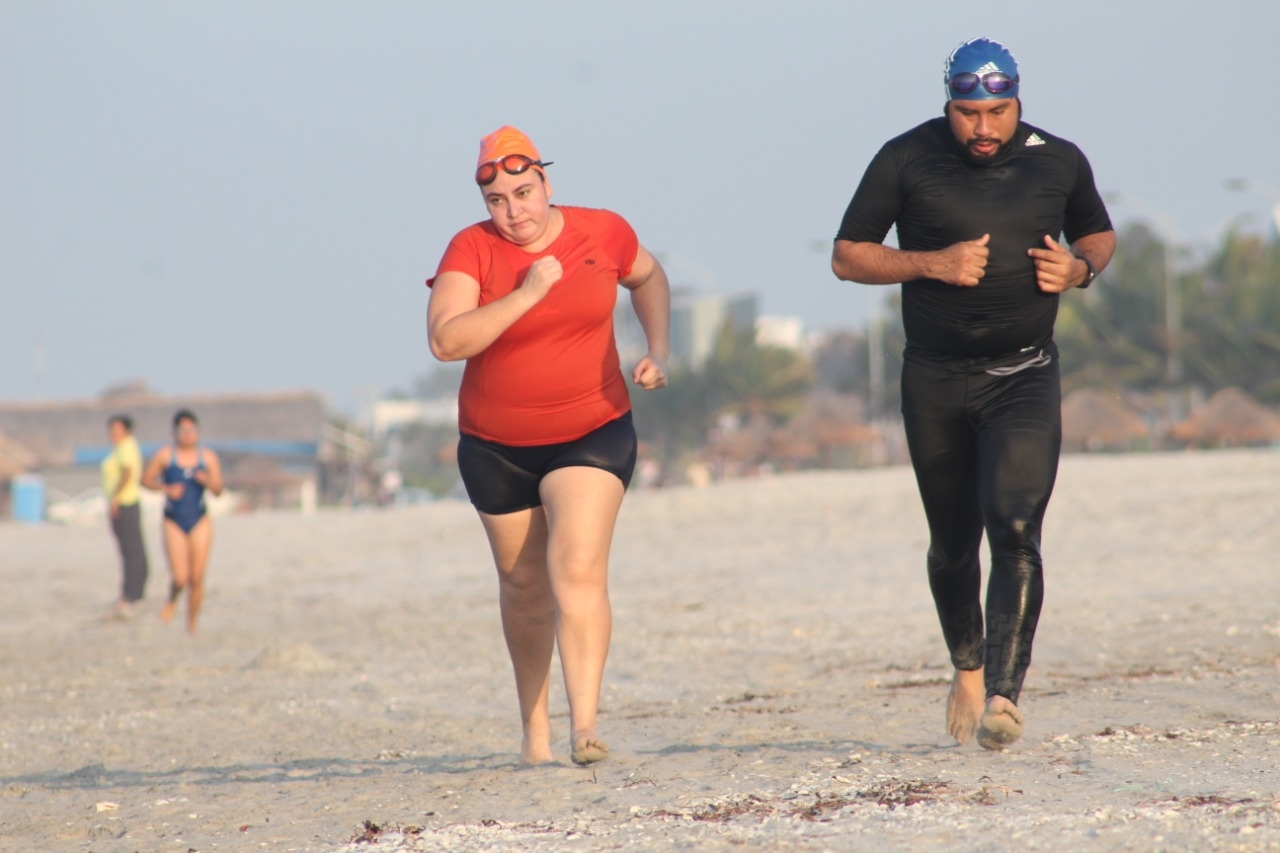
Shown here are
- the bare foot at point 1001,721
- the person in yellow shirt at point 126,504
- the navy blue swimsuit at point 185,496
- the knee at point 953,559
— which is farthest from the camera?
the person in yellow shirt at point 126,504

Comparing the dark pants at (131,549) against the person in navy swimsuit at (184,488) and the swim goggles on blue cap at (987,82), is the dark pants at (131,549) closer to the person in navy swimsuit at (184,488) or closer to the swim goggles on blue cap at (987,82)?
the person in navy swimsuit at (184,488)

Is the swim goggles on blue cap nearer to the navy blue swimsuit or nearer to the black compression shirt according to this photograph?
the black compression shirt

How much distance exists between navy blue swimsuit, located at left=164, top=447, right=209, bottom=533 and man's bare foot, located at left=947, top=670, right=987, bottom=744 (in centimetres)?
823

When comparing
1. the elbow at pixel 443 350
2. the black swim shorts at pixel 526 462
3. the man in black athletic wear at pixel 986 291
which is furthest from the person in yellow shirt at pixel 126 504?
the man in black athletic wear at pixel 986 291

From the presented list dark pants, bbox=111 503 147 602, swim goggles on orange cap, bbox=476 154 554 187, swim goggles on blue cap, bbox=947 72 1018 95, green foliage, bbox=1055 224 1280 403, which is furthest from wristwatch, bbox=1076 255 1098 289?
green foliage, bbox=1055 224 1280 403

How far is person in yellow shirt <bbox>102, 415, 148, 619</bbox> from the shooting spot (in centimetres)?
1427

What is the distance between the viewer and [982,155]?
16.2ft

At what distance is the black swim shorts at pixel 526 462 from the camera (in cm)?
504

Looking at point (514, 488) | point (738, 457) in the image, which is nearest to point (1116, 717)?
point (514, 488)

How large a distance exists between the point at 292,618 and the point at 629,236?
10577mm

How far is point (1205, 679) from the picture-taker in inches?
261

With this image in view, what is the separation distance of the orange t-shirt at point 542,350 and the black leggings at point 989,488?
104 centimetres

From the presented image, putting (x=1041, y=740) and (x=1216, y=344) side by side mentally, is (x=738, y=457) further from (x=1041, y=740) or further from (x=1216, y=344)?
(x=1041, y=740)

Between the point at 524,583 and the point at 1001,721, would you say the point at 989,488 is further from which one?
the point at 524,583
